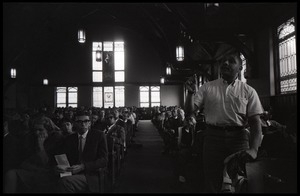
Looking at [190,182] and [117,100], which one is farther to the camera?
[117,100]

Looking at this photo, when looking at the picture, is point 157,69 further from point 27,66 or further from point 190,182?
point 190,182

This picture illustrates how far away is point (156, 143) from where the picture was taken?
1084 cm

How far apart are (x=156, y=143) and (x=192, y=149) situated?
5508mm

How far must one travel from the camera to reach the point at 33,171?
3.67 m

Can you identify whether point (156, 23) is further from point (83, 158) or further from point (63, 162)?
point (63, 162)

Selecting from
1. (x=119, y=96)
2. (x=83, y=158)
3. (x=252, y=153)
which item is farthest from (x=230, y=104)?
(x=119, y=96)

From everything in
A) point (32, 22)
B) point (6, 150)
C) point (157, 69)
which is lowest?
point (6, 150)

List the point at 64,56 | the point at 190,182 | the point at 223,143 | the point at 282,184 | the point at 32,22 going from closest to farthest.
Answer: the point at 282,184
the point at 223,143
the point at 190,182
the point at 32,22
the point at 64,56

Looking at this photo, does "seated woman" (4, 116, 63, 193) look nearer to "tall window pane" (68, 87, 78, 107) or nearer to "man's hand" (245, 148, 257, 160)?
"man's hand" (245, 148, 257, 160)

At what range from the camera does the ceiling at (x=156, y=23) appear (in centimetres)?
748

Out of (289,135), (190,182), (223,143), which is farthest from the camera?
(190,182)

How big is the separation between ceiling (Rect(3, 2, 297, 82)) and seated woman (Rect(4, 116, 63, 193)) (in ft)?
10.3

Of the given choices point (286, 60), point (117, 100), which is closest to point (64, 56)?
point (117, 100)

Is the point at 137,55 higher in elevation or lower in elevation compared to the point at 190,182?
higher
